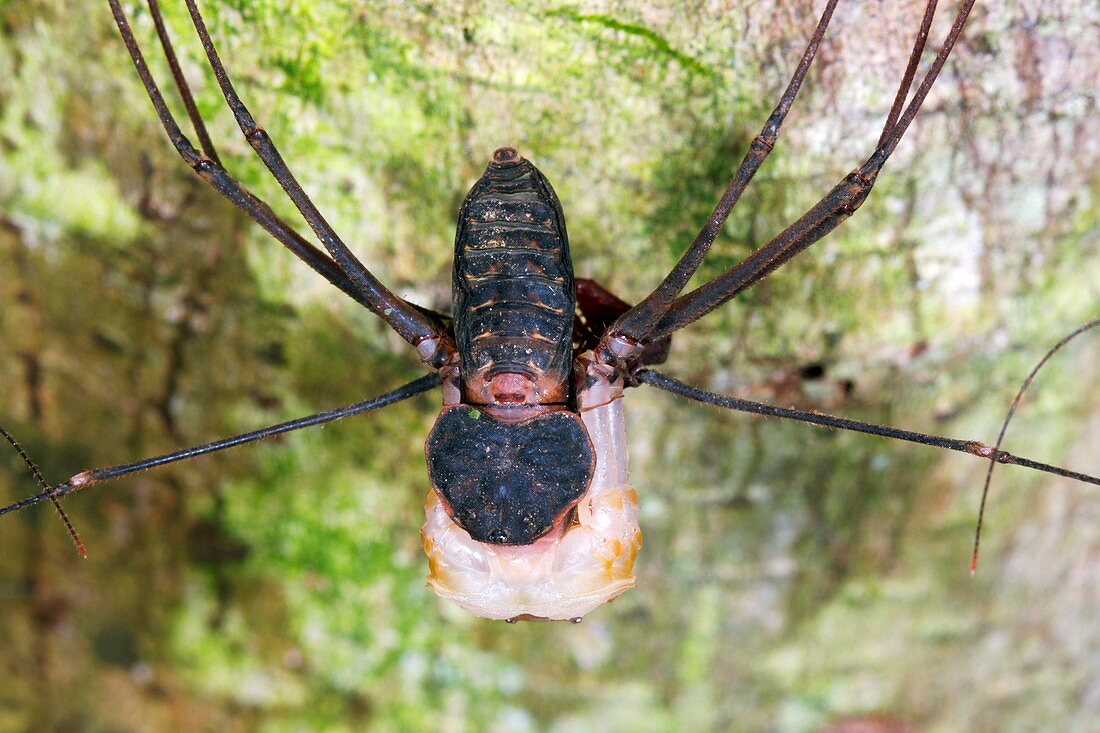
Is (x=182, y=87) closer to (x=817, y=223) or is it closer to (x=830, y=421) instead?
(x=817, y=223)

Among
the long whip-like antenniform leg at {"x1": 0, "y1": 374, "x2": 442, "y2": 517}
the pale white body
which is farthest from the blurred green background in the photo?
the pale white body

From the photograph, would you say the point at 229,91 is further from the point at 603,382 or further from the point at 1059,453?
the point at 1059,453

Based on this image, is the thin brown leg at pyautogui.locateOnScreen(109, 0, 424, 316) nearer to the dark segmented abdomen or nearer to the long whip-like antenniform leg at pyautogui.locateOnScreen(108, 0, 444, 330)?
the long whip-like antenniform leg at pyautogui.locateOnScreen(108, 0, 444, 330)

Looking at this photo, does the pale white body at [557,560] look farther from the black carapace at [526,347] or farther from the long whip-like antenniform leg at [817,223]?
the long whip-like antenniform leg at [817,223]

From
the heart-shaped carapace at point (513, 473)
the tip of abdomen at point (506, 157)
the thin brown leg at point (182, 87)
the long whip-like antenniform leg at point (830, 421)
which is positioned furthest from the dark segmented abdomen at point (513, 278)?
the thin brown leg at point (182, 87)

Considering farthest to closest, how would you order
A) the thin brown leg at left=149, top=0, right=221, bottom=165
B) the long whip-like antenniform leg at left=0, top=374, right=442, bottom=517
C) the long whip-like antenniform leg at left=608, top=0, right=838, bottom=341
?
the long whip-like antenniform leg at left=0, top=374, right=442, bottom=517 → the thin brown leg at left=149, top=0, right=221, bottom=165 → the long whip-like antenniform leg at left=608, top=0, right=838, bottom=341
